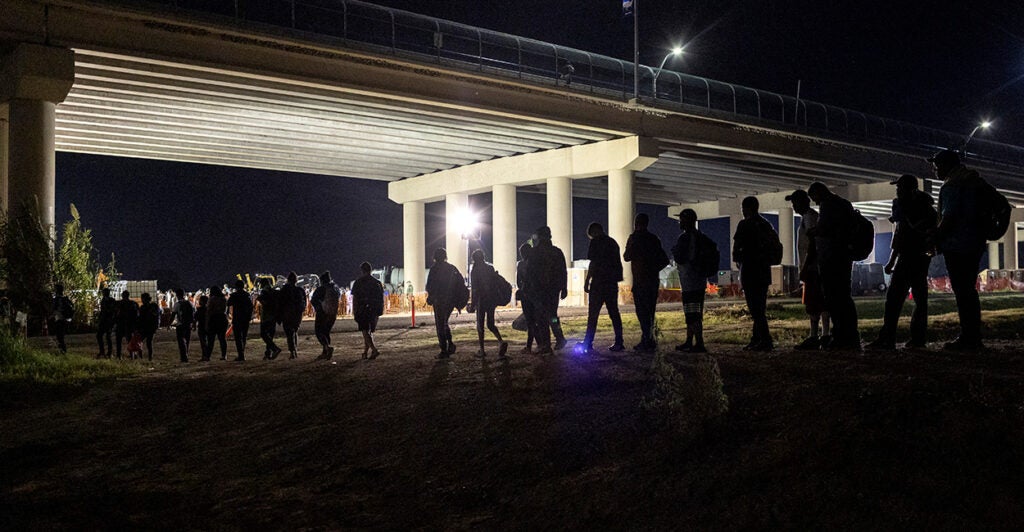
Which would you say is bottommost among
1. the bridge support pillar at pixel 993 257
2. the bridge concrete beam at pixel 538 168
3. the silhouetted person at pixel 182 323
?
the silhouetted person at pixel 182 323

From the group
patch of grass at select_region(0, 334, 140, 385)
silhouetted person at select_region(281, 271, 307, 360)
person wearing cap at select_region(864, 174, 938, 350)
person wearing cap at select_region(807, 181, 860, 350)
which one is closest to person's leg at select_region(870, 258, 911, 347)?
person wearing cap at select_region(864, 174, 938, 350)

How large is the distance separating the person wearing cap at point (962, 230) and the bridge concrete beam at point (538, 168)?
27.2m

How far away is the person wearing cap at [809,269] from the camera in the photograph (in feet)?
31.0

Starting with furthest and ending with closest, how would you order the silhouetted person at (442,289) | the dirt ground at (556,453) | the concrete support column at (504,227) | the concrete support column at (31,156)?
the concrete support column at (504,227) < the concrete support column at (31,156) < the silhouetted person at (442,289) < the dirt ground at (556,453)

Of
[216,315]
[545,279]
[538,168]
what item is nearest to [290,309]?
[216,315]

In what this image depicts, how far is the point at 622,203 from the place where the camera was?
1478 inches

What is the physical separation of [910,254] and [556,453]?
182 inches

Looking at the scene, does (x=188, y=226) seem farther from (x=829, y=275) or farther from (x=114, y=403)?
(x=829, y=275)

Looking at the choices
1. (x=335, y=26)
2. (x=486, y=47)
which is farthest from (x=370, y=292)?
(x=486, y=47)

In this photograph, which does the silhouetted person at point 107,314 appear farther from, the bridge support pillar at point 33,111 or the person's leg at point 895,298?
the person's leg at point 895,298

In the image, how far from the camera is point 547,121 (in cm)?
3228

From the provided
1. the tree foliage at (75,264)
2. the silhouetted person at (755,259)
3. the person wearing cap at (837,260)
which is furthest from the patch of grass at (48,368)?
the person wearing cap at (837,260)

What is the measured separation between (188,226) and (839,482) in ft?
180

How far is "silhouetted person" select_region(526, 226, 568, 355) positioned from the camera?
11.5 metres
